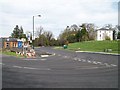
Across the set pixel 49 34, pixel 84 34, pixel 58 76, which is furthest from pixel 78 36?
Answer: pixel 58 76

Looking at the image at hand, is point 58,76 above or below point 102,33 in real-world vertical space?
below

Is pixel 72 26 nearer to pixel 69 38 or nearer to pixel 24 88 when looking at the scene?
pixel 69 38

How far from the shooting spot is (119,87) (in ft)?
34.2

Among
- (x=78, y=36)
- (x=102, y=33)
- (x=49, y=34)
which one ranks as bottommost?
(x=78, y=36)

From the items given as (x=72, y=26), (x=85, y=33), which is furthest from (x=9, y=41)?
(x=72, y=26)

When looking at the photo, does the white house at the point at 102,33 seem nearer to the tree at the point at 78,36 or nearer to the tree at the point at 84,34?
the tree at the point at 84,34

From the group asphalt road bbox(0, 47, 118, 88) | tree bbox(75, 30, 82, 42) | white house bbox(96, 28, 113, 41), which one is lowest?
asphalt road bbox(0, 47, 118, 88)

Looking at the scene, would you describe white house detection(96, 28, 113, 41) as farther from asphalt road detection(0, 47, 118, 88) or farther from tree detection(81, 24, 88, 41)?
asphalt road detection(0, 47, 118, 88)

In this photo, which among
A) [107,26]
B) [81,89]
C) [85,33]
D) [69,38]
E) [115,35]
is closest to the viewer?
[81,89]

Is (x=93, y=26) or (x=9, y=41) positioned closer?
(x=9, y=41)

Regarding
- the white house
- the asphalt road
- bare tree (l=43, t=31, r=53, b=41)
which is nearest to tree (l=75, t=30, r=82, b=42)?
bare tree (l=43, t=31, r=53, b=41)

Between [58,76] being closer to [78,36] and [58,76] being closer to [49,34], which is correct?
[78,36]

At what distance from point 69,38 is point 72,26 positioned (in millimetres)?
13984

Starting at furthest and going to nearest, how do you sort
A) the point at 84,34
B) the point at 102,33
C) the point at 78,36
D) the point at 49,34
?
the point at 102,33 < the point at 49,34 < the point at 78,36 < the point at 84,34
